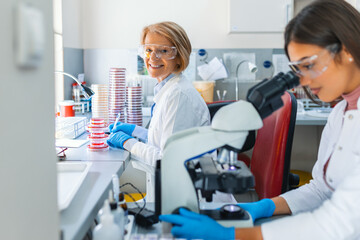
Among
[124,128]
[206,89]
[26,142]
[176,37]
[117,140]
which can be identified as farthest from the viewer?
[206,89]

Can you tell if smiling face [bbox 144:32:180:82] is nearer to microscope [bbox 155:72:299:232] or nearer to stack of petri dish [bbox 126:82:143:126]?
stack of petri dish [bbox 126:82:143:126]

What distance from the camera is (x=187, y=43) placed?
2.16 metres

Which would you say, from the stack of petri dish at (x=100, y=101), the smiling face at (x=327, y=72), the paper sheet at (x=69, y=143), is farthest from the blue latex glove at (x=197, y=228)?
the stack of petri dish at (x=100, y=101)

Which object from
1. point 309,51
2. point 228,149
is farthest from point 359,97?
point 228,149

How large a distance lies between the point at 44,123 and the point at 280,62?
3.33 metres

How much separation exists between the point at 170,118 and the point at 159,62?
1.43 feet

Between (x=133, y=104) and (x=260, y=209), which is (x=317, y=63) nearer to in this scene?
(x=260, y=209)

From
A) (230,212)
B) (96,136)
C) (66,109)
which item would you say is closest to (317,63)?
(230,212)

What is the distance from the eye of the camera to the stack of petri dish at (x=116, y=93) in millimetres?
2498

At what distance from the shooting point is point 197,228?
105 centimetres

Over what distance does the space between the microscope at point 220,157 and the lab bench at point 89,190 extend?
0.21m

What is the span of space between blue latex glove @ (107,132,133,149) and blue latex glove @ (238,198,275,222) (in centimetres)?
86

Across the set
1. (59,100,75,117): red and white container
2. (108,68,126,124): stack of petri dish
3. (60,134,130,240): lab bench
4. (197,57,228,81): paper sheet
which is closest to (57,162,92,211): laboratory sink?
(60,134,130,240): lab bench

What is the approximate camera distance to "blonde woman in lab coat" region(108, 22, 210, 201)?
75.5 inches
